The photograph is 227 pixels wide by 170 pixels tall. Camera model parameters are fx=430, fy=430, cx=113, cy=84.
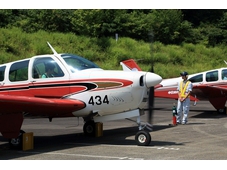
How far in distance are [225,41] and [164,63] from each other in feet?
49.3

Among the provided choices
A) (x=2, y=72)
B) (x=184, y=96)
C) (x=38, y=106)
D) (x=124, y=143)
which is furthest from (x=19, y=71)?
(x=184, y=96)

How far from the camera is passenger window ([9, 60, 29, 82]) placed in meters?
11.0

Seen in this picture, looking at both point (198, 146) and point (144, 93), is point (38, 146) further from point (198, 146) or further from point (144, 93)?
point (198, 146)

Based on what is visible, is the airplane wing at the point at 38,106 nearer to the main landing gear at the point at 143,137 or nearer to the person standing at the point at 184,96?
the main landing gear at the point at 143,137

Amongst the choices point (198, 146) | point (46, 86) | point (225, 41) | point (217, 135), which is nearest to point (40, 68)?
point (46, 86)

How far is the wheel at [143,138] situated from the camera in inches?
395

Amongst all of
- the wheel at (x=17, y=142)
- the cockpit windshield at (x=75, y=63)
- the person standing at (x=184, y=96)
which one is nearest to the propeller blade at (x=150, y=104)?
the cockpit windshield at (x=75, y=63)

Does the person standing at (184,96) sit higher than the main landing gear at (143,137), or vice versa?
the person standing at (184,96)

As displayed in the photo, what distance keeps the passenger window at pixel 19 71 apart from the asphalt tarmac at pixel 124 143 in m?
1.72

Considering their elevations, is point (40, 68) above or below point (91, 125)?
above

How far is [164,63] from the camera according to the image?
139 ft

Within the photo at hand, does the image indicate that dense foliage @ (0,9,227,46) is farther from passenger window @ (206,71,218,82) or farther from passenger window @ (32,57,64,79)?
passenger window @ (32,57,64,79)

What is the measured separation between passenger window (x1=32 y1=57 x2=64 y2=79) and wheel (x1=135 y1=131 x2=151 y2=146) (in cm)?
249

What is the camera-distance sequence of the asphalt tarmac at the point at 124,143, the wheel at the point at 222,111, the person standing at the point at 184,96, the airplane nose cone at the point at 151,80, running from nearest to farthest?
the asphalt tarmac at the point at 124,143
the airplane nose cone at the point at 151,80
the person standing at the point at 184,96
the wheel at the point at 222,111
